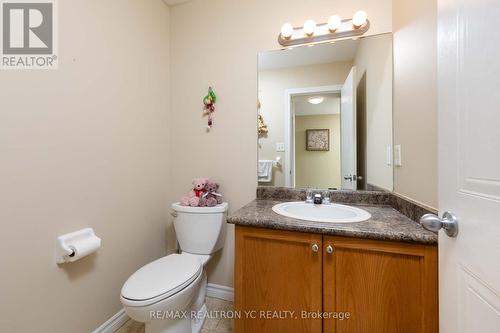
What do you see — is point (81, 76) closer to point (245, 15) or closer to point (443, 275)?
point (245, 15)

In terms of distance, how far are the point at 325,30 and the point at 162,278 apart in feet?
5.79

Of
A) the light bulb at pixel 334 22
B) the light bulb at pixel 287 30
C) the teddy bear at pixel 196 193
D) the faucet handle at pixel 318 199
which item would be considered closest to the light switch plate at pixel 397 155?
the faucet handle at pixel 318 199

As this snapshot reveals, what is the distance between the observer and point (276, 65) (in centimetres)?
156

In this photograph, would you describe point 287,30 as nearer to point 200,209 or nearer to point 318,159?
point 318,159

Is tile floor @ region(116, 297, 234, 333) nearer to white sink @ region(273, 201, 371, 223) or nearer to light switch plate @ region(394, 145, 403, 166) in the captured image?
white sink @ region(273, 201, 371, 223)

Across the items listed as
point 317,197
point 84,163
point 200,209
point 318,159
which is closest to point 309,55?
point 318,159

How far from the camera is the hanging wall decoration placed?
5.52ft

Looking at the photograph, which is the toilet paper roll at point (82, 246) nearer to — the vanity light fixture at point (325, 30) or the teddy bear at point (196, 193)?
the teddy bear at point (196, 193)

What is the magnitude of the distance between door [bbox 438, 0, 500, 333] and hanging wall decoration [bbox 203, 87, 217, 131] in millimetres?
1347

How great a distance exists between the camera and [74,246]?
108cm

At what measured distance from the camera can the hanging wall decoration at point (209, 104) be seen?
168cm

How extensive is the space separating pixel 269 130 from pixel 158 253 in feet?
4.31

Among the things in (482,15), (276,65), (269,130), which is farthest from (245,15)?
(482,15)

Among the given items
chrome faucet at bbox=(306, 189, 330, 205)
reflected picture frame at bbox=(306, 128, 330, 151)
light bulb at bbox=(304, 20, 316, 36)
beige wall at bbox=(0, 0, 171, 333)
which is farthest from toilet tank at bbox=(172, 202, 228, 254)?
light bulb at bbox=(304, 20, 316, 36)
